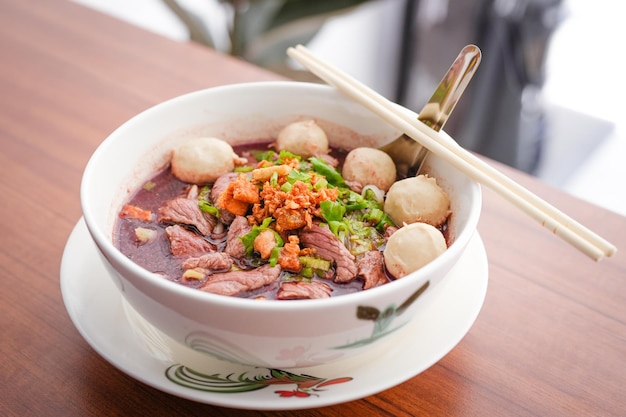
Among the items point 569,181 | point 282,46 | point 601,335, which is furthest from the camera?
point 569,181

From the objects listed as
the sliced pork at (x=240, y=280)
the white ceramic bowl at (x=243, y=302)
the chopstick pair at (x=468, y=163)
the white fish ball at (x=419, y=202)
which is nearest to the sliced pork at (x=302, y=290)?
the sliced pork at (x=240, y=280)

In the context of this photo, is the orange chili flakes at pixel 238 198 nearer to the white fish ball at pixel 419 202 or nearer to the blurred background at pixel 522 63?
the white fish ball at pixel 419 202

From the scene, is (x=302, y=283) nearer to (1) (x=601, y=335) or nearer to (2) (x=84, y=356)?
(2) (x=84, y=356)

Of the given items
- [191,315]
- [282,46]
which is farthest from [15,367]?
[282,46]

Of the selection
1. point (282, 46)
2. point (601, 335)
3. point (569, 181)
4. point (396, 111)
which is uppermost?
point (396, 111)

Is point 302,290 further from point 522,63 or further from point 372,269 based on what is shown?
point 522,63

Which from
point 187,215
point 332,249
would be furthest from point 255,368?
point 187,215

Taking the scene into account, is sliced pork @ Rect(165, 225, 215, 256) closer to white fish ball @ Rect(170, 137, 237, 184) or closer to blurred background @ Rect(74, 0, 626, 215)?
white fish ball @ Rect(170, 137, 237, 184)
